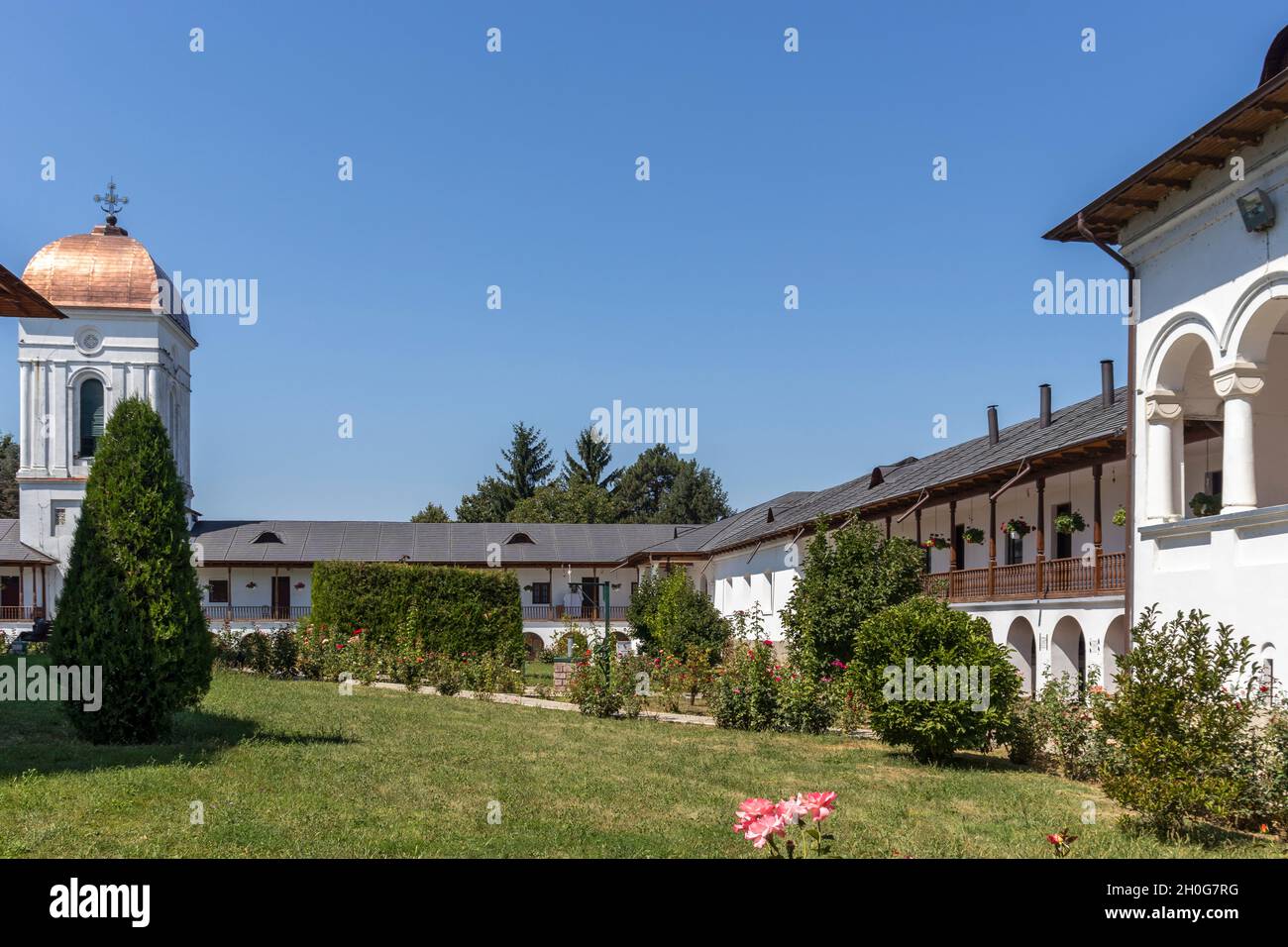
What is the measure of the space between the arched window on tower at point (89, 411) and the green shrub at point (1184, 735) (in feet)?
142

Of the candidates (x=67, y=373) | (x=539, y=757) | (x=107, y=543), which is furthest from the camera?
(x=67, y=373)

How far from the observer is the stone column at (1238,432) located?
11.6 m

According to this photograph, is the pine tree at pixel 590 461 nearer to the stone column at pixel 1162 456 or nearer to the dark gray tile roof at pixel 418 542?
the dark gray tile roof at pixel 418 542

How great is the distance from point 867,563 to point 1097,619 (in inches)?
147

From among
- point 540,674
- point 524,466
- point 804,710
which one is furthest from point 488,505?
point 804,710

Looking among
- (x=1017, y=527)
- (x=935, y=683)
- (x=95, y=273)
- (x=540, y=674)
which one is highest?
(x=95, y=273)

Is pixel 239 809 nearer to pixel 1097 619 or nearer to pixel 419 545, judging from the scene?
pixel 1097 619

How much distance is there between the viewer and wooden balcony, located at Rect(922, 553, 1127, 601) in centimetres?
1791

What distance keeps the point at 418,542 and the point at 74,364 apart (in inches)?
631

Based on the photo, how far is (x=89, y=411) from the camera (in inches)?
1750

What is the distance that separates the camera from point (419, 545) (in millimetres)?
51219

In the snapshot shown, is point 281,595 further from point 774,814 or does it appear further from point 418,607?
point 774,814

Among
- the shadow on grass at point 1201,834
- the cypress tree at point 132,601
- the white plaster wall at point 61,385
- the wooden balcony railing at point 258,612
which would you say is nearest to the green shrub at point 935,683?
the shadow on grass at point 1201,834
